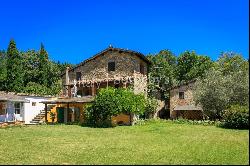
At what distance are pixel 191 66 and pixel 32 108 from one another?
34.3 metres

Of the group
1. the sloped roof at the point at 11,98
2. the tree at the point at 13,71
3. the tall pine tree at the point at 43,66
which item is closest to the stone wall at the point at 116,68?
the sloped roof at the point at 11,98

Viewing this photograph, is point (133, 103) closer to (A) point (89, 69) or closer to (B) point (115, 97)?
(B) point (115, 97)

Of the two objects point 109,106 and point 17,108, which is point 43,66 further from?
point 109,106

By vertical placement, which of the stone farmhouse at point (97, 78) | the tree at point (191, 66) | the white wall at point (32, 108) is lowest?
the white wall at point (32, 108)

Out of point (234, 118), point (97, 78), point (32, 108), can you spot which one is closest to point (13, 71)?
point (32, 108)

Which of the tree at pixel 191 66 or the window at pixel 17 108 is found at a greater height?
the tree at pixel 191 66

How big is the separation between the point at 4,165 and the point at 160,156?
575cm

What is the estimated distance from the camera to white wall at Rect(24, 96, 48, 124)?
40644 millimetres

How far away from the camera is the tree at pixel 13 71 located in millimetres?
59291

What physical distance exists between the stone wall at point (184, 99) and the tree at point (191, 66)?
1311 centimetres

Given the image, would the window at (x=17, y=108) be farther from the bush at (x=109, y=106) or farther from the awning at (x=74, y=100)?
the bush at (x=109, y=106)

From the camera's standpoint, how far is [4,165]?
39.5 feet

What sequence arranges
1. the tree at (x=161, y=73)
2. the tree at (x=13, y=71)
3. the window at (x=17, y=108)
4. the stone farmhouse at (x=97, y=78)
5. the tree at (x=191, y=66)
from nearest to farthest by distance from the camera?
the window at (x=17, y=108) < the stone farmhouse at (x=97, y=78) < the tree at (x=13, y=71) < the tree at (x=191, y=66) < the tree at (x=161, y=73)

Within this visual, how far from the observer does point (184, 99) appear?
162 ft
